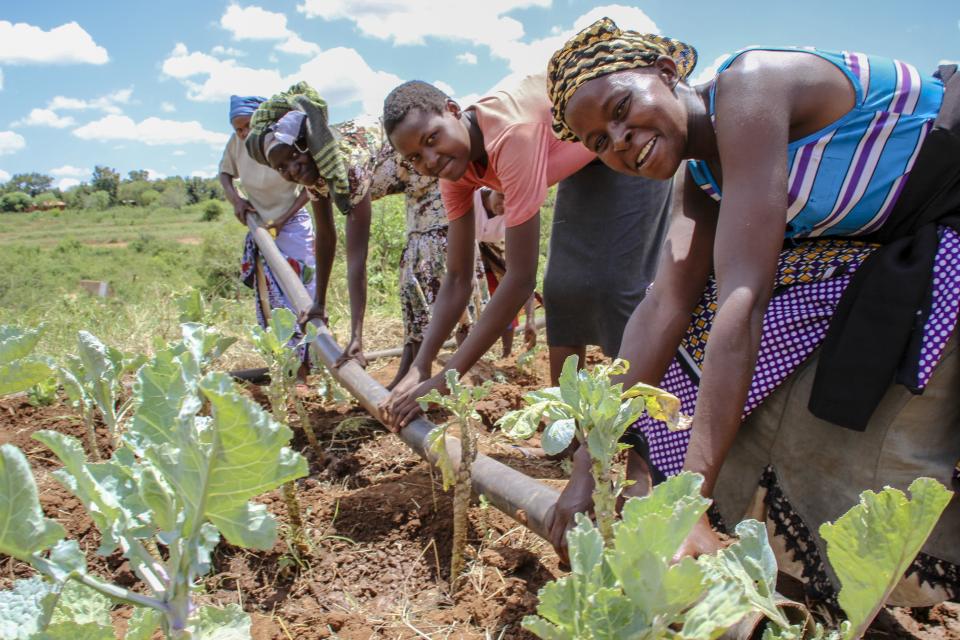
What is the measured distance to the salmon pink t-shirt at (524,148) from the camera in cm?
252

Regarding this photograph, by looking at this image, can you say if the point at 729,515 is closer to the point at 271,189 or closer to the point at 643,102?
the point at 643,102

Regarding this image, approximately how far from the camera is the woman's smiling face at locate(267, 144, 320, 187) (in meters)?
3.51

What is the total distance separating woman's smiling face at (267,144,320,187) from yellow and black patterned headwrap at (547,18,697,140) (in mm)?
1927

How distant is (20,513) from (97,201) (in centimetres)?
6968

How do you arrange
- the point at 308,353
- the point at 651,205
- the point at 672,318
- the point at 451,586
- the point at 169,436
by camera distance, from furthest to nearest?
the point at 308,353 < the point at 651,205 < the point at 451,586 < the point at 672,318 < the point at 169,436

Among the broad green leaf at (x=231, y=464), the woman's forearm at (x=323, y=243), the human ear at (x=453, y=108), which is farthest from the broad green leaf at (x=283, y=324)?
the woman's forearm at (x=323, y=243)

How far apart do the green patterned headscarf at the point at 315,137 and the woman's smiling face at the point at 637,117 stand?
2.01m

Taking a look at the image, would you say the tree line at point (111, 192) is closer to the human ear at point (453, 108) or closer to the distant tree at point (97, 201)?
the distant tree at point (97, 201)

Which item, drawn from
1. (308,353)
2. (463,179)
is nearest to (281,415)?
(463,179)

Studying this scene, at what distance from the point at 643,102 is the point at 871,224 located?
25.9 inches

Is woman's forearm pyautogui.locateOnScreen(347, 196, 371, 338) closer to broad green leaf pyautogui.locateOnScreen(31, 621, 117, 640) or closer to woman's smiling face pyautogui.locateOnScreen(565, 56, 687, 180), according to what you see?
woman's smiling face pyautogui.locateOnScreen(565, 56, 687, 180)

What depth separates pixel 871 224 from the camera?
1.80 metres

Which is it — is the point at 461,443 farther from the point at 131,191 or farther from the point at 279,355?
the point at 131,191

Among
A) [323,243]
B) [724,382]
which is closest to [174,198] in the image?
[323,243]
